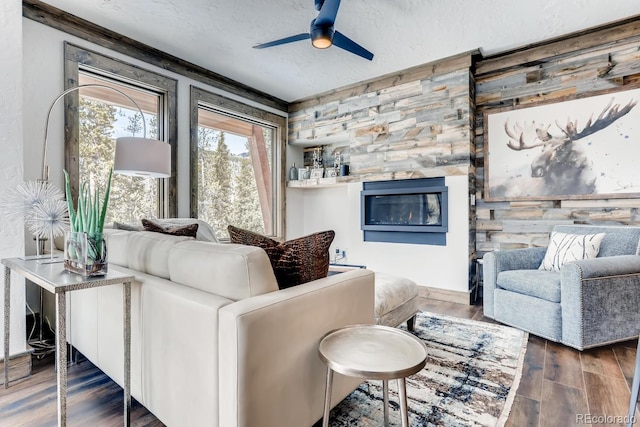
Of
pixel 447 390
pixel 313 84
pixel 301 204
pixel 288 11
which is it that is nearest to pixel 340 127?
pixel 313 84

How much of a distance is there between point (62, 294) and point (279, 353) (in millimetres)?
837

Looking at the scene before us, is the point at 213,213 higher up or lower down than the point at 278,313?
higher up

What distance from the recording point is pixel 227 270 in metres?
1.16

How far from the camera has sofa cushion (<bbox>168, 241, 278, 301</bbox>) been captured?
3.75ft

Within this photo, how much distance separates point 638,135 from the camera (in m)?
2.86

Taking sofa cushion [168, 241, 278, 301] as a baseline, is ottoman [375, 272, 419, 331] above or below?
below

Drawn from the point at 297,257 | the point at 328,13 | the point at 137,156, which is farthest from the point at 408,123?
the point at 297,257

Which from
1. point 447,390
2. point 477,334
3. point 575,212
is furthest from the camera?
point 575,212

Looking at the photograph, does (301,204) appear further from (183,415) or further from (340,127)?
(183,415)

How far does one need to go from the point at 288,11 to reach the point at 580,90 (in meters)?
2.97

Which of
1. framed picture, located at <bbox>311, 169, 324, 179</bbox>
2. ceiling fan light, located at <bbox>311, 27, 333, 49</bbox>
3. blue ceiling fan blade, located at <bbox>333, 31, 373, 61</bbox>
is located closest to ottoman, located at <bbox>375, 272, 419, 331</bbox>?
ceiling fan light, located at <bbox>311, 27, 333, 49</bbox>

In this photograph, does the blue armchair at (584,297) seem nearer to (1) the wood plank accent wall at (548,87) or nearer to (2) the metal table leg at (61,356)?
(1) the wood plank accent wall at (548,87)

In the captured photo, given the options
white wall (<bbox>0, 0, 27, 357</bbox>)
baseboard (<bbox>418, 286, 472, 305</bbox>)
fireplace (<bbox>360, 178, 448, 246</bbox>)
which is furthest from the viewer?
fireplace (<bbox>360, 178, 448, 246</bbox>)

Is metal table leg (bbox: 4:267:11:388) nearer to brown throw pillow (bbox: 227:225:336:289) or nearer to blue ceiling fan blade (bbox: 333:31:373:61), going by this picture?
brown throw pillow (bbox: 227:225:336:289)
